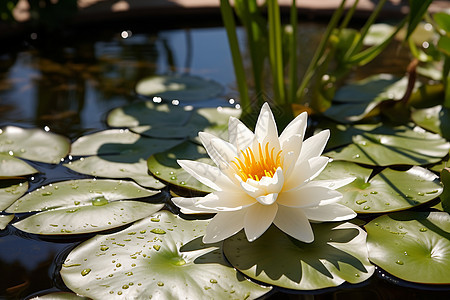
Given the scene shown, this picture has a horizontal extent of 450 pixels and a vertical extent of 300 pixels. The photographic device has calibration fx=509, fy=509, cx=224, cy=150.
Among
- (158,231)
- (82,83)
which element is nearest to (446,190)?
(158,231)

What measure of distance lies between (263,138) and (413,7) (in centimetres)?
66

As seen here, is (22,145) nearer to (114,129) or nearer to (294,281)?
(114,129)

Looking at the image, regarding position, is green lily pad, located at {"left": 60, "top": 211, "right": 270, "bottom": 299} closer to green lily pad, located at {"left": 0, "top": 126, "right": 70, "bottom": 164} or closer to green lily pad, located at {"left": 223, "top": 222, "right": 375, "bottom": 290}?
green lily pad, located at {"left": 223, "top": 222, "right": 375, "bottom": 290}

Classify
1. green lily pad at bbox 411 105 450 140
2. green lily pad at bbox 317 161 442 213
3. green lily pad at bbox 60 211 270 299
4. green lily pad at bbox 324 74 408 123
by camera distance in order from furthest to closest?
green lily pad at bbox 324 74 408 123
green lily pad at bbox 411 105 450 140
green lily pad at bbox 317 161 442 213
green lily pad at bbox 60 211 270 299

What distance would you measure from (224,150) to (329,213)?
0.22 metres

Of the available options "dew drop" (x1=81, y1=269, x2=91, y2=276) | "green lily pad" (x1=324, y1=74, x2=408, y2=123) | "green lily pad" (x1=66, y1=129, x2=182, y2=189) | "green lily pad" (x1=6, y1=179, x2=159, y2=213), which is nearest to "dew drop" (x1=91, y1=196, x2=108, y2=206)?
"green lily pad" (x1=6, y1=179, x2=159, y2=213)

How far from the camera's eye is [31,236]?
3.21 ft

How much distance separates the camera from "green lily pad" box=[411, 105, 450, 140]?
1.34 meters

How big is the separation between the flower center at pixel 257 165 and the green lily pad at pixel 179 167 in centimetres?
18

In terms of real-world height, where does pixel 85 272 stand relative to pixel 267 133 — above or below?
below

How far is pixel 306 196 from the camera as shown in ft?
2.93

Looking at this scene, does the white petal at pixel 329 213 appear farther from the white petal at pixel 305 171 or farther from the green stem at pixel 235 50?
the green stem at pixel 235 50

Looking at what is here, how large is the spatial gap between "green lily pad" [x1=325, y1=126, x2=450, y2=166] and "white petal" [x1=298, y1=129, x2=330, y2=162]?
297mm

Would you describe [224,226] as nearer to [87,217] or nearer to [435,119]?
[87,217]
